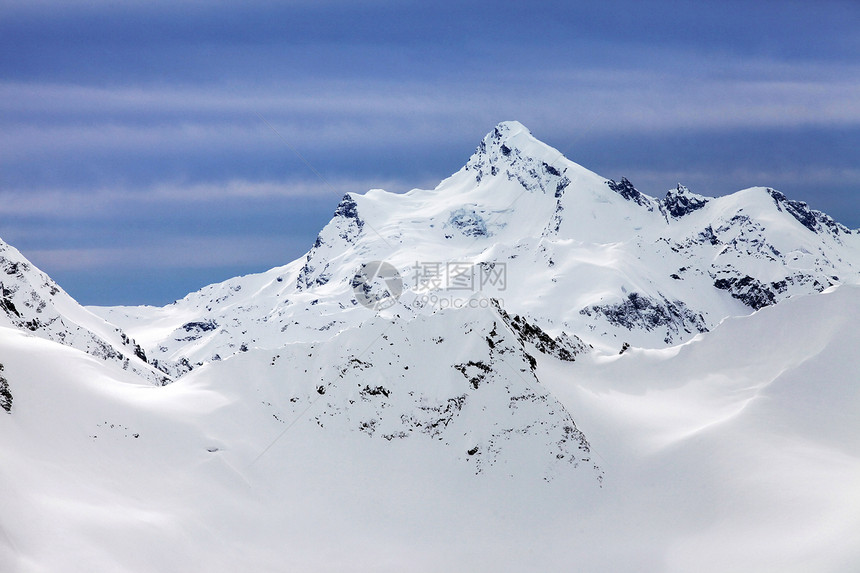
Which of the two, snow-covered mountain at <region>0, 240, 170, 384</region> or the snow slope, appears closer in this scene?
the snow slope

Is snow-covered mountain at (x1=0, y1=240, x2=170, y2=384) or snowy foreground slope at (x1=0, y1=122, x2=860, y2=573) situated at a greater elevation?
snow-covered mountain at (x1=0, y1=240, x2=170, y2=384)

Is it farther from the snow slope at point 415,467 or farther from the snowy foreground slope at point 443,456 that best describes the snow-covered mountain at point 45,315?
the snowy foreground slope at point 443,456

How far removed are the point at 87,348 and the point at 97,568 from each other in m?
112

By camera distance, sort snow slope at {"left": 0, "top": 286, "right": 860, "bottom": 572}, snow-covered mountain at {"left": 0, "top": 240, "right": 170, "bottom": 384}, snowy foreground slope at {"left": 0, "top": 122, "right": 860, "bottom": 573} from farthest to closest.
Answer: snow-covered mountain at {"left": 0, "top": 240, "right": 170, "bottom": 384} → snowy foreground slope at {"left": 0, "top": 122, "right": 860, "bottom": 573} → snow slope at {"left": 0, "top": 286, "right": 860, "bottom": 572}

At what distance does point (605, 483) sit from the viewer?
87.1m

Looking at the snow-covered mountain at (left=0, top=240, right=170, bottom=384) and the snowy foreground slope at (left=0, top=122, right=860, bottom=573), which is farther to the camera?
the snow-covered mountain at (left=0, top=240, right=170, bottom=384)

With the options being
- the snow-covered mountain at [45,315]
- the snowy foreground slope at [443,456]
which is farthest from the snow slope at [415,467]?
the snow-covered mountain at [45,315]

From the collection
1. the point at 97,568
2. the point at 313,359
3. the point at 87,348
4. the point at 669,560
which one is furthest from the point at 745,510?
the point at 87,348

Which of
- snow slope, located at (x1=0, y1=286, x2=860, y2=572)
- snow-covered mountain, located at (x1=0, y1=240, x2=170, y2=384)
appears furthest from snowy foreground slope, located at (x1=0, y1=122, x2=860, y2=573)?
snow-covered mountain, located at (x1=0, y1=240, x2=170, y2=384)

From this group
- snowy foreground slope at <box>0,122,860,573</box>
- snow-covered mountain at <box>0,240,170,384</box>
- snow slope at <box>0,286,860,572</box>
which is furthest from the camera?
snow-covered mountain at <box>0,240,170,384</box>

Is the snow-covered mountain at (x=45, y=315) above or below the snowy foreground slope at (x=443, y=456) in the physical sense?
above

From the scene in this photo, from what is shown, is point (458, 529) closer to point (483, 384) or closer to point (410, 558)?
point (410, 558)

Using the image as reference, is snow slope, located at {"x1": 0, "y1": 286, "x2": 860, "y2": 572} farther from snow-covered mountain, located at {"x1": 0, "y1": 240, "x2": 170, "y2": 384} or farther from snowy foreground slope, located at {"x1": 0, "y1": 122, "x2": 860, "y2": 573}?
snow-covered mountain, located at {"x1": 0, "y1": 240, "x2": 170, "y2": 384}

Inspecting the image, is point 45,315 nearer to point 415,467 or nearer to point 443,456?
point 415,467
